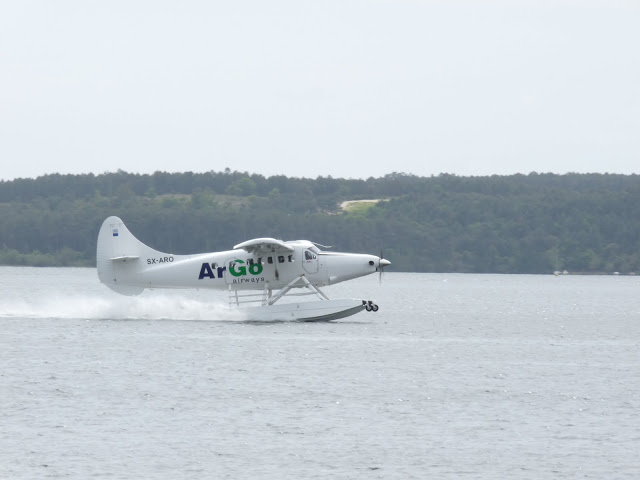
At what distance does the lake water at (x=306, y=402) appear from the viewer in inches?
684

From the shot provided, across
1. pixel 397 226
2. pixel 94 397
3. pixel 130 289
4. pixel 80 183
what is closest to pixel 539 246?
pixel 397 226

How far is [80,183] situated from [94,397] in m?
125

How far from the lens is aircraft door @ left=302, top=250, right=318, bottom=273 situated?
33.6 meters

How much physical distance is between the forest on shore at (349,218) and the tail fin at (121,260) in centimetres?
6961

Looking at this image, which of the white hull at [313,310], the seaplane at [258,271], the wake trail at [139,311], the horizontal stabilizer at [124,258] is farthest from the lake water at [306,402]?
the horizontal stabilizer at [124,258]

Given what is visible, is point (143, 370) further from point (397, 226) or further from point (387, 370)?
point (397, 226)

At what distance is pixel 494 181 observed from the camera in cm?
15862

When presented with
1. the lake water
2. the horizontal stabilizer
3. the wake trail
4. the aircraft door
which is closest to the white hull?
the lake water

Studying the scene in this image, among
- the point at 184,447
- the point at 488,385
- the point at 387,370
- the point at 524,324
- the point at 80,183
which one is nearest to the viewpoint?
the point at 184,447

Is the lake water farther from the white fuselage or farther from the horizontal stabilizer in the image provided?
the horizontal stabilizer

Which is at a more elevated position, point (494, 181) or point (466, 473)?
point (494, 181)

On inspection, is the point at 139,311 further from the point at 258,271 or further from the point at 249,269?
the point at 258,271

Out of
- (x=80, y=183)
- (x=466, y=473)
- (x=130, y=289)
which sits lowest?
(x=466, y=473)

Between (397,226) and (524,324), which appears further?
(397,226)
